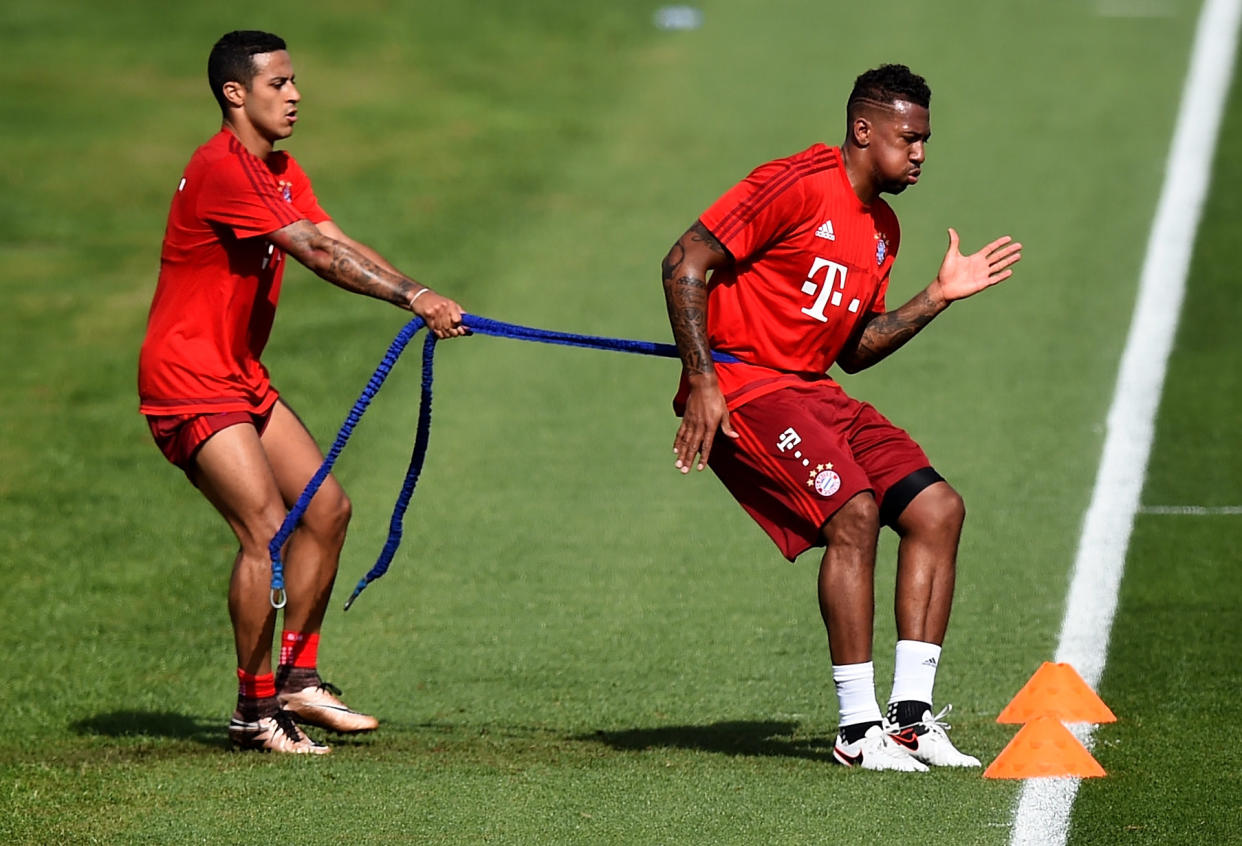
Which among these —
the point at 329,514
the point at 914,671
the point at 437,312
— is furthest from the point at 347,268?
the point at 914,671

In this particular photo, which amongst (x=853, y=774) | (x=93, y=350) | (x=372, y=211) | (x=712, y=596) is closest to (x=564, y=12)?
(x=372, y=211)

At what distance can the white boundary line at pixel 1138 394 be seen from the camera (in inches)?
230

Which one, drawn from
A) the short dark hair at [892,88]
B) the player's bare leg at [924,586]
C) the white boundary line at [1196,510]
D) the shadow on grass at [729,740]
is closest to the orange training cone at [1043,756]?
the player's bare leg at [924,586]

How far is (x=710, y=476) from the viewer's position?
32.5 feet

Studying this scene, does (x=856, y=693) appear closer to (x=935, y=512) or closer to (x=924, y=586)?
(x=924, y=586)

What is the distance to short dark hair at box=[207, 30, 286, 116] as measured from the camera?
6.69 metres

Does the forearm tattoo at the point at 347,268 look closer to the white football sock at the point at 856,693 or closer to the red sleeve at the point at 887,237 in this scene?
the red sleeve at the point at 887,237

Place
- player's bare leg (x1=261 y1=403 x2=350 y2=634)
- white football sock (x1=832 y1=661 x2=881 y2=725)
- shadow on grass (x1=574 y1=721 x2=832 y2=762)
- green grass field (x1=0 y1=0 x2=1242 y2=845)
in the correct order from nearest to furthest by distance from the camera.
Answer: green grass field (x1=0 y1=0 x2=1242 y2=845)
white football sock (x1=832 y1=661 x2=881 y2=725)
shadow on grass (x1=574 y1=721 x2=832 y2=762)
player's bare leg (x1=261 y1=403 x2=350 y2=634)

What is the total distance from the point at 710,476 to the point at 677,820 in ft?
14.5

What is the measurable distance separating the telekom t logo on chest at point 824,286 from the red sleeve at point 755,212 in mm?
205

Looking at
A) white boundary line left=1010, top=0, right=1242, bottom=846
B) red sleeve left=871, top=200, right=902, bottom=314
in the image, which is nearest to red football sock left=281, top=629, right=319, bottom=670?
red sleeve left=871, top=200, right=902, bottom=314

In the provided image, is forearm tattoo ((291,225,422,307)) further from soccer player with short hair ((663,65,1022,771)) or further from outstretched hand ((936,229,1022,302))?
outstretched hand ((936,229,1022,302))

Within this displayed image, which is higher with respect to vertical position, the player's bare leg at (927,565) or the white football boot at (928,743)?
the player's bare leg at (927,565)

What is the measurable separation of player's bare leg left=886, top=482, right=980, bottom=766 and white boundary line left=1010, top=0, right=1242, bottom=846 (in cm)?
58
